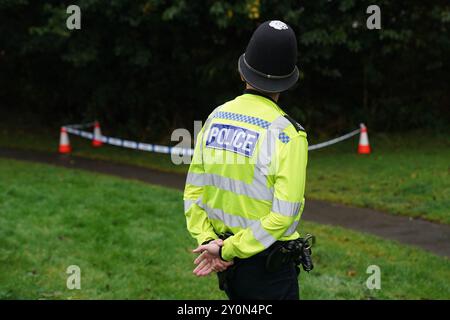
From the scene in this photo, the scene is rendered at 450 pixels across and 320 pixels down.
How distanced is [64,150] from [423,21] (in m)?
Answer: 8.70

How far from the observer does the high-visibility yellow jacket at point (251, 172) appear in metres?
3.10

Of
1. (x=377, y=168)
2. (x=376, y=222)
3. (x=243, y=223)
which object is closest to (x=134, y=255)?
(x=376, y=222)

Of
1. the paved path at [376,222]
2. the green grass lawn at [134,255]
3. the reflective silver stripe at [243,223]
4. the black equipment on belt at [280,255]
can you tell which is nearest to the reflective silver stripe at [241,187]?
the reflective silver stripe at [243,223]

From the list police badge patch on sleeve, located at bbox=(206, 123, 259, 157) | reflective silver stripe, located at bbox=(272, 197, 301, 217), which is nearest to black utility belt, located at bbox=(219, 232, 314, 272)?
reflective silver stripe, located at bbox=(272, 197, 301, 217)

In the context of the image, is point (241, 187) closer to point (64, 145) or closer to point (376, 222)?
point (376, 222)

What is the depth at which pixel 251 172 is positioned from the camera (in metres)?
3.19

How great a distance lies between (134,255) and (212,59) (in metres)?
8.90

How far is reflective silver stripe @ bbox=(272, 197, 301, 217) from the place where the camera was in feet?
10.2

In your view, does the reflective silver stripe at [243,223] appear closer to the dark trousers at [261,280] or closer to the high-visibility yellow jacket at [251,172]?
the high-visibility yellow jacket at [251,172]

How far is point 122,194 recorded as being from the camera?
980 cm

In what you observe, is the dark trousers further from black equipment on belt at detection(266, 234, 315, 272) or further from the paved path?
the paved path

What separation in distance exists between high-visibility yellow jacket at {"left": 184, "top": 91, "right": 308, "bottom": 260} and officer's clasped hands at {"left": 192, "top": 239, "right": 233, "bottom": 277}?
0.06m

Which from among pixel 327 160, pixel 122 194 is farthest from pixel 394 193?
pixel 122 194
